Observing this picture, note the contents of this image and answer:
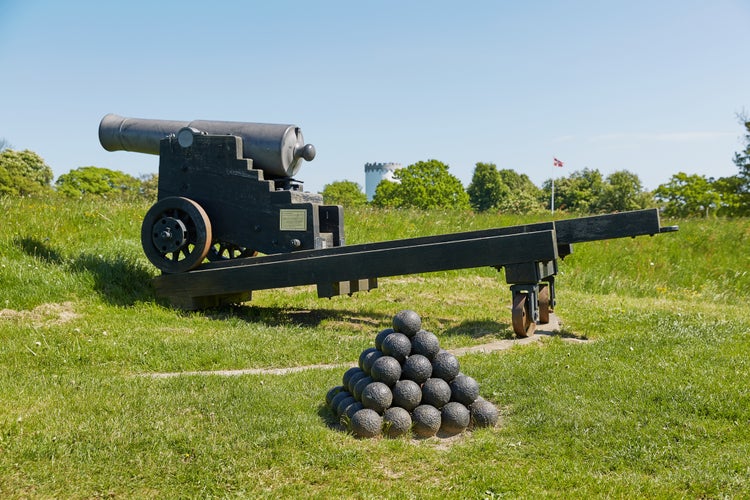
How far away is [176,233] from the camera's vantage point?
9.23 meters

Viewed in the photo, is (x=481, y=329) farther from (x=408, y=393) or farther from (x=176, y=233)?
(x=176, y=233)

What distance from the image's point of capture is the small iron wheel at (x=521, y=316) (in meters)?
7.73

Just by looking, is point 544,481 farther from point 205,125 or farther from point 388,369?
point 205,125

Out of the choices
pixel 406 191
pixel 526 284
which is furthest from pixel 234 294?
pixel 406 191

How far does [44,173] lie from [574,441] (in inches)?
2492

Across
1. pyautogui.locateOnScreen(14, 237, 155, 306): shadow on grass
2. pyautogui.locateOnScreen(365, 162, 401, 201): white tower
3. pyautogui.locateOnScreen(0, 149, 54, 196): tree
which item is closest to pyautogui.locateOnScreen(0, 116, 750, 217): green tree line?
pyautogui.locateOnScreen(0, 149, 54, 196): tree

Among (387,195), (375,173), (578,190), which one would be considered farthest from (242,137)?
(375,173)

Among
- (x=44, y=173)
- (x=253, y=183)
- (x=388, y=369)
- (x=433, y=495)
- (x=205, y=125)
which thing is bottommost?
(x=433, y=495)

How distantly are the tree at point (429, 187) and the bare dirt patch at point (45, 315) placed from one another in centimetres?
5514

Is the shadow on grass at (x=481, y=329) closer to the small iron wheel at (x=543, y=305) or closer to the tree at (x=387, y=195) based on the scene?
the small iron wheel at (x=543, y=305)

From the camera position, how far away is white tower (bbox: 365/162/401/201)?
362 ft

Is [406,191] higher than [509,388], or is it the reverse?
[406,191]

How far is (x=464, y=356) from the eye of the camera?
266 inches

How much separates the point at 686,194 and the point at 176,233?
49072 mm
